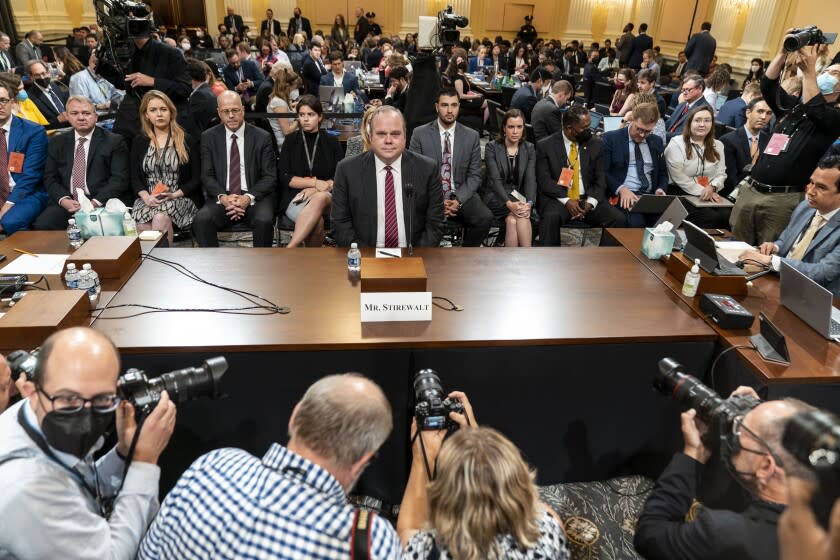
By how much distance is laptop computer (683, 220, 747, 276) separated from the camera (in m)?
2.41

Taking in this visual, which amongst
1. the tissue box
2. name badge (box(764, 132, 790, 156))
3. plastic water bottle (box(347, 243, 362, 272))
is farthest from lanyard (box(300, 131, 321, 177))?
name badge (box(764, 132, 790, 156))

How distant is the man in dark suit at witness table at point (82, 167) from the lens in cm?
377

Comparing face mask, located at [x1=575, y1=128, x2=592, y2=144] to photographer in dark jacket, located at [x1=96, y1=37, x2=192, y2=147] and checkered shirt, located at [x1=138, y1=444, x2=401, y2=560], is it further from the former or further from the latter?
checkered shirt, located at [x1=138, y1=444, x2=401, y2=560]

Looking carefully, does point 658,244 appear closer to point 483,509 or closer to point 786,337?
point 786,337

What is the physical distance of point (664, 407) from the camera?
234cm

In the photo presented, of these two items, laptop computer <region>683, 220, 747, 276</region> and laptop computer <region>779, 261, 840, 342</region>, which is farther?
laptop computer <region>683, 220, 747, 276</region>

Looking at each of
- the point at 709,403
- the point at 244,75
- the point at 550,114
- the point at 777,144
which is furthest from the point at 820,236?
the point at 244,75

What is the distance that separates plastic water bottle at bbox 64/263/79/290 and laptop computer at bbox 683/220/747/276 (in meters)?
2.69

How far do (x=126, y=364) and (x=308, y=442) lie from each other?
3.61ft

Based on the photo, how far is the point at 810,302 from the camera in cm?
219

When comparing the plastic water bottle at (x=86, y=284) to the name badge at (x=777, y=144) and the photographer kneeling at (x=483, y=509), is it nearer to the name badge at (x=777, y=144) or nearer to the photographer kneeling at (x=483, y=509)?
the photographer kneeling at (x=483, y=509)

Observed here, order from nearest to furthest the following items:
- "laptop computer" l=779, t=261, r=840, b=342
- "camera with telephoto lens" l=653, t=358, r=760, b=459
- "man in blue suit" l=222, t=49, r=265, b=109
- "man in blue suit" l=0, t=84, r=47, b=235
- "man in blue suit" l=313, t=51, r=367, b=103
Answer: "camera with telephoto lens" l=653, t=358, r=760, b=459 < "laptop computer" l=779, t=261, r=840, b=342 < "man in blue suit" l=0, t=84, r=47, b=235 < "man in blue suit" l=313, t=51, r=367, b=103 < "man in blue suit" l=222, t=49, r=265, b=109

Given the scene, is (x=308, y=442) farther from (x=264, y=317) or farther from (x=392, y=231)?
(x=392, y=231)

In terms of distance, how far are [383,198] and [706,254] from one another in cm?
170
